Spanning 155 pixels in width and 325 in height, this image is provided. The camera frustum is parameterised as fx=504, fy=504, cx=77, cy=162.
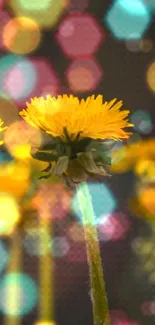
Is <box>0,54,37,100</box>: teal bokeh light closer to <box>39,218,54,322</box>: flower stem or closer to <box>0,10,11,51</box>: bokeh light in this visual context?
<box>0,10,11,51</box>: bokeh light

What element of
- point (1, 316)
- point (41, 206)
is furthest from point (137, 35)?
point (1, 316)

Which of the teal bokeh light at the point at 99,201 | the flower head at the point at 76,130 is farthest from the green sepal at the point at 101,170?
the teal bokeh light at the point at 99,201

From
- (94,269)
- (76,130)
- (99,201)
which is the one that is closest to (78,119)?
(76,130)

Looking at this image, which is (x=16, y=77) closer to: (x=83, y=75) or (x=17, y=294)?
(x=83, y=75)

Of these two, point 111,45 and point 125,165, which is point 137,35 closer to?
point 111,45

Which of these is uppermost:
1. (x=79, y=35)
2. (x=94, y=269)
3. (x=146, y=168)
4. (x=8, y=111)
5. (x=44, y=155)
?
(x=79, y=35)

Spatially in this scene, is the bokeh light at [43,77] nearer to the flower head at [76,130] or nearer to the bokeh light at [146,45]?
the bokeh light at [146,45]
